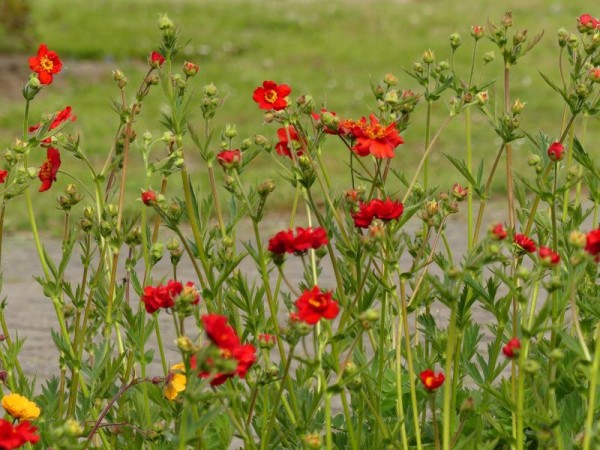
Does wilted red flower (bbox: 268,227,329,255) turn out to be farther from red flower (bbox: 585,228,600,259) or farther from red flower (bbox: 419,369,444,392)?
red flower (bbox: 585,228,600,259)

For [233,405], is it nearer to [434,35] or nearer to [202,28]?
[434,35]

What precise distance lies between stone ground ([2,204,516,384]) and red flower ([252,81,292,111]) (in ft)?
4.88

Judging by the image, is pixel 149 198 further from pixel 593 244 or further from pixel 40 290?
pixel 40 290

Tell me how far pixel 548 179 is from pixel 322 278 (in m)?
3.23

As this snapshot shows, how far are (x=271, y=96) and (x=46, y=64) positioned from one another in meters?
0.57

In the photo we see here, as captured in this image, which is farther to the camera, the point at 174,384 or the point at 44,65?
the point at 44,65

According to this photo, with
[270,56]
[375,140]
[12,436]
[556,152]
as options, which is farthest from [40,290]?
[270,56]

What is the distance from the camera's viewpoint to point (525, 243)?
2627 mm

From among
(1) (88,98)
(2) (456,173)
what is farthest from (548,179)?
(1) (88,98)

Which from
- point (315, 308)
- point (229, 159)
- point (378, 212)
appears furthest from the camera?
point (229, 159)

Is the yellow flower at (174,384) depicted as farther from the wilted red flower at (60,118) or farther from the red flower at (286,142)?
the wilted red flower at (60,118)

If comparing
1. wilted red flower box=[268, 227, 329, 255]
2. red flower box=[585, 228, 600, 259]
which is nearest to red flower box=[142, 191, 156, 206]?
wilted red flower box=[268, 227, 329, 255]

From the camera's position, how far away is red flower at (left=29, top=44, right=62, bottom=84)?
2.81 m

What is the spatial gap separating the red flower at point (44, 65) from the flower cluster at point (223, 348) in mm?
1069
